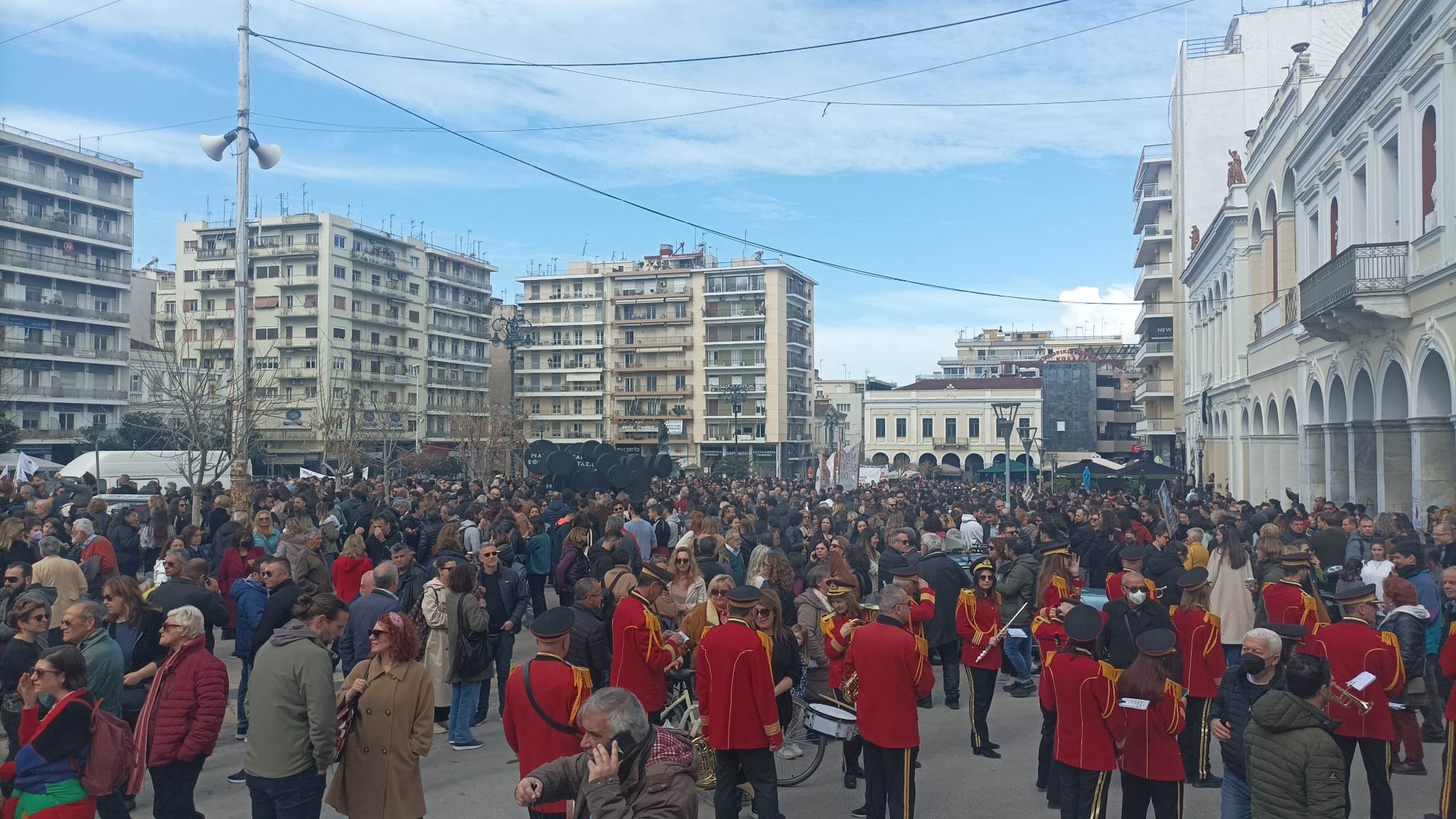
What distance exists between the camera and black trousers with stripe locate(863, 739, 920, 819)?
624cm

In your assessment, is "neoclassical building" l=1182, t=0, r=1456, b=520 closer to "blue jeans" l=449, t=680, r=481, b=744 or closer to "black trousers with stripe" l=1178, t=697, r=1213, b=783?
"black trousers with stripe" l=1178, t=697, r=1213, b=783

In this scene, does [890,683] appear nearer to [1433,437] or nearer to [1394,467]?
[1433,437]

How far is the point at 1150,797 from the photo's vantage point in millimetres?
5859

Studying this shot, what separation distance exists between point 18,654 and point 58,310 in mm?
63932

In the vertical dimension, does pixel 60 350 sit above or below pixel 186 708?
above

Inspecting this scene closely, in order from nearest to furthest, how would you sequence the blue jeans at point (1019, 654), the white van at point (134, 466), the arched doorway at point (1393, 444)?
the blue jeans at point (1019, 654) < the arched doorway at point (1393, 444) < the white van at point (134, 466)

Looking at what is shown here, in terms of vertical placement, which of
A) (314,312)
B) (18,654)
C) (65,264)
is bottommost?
(18,654)

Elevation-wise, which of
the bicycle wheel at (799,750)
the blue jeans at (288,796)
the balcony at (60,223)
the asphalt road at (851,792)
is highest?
the balcony at (60,223)

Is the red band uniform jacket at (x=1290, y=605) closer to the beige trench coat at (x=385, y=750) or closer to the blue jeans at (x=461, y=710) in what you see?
the beige trench coat at (x=385, y=750)

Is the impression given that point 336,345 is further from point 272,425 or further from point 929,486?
point 929,486

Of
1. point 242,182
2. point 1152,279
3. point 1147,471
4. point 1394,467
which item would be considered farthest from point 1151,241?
point 242,182

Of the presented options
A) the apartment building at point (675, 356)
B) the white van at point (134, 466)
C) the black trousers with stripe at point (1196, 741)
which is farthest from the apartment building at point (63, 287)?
the black trousers with stripe at point (1196, 741)

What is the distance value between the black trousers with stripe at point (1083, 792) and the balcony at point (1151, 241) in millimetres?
58450

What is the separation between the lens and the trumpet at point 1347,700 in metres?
5.78
